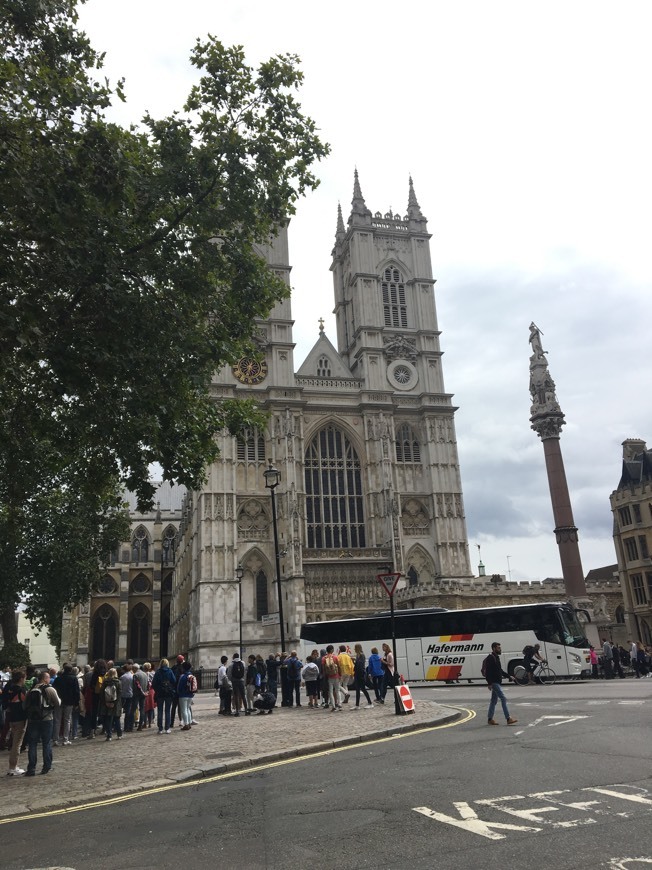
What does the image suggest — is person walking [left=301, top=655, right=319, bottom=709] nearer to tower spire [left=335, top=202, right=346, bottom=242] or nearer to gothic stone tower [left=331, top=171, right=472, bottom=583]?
gothic stone tower [left=331, top=171, right=472, bottom=583]

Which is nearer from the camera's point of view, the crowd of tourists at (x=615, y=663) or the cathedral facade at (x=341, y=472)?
the crowd of tourists at (x=615, y=663)

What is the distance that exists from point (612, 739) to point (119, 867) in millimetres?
7804

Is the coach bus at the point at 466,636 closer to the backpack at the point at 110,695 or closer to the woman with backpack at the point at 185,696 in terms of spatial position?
the woman with backpack at the point at 185,696

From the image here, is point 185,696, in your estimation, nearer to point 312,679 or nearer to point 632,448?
point 312,679

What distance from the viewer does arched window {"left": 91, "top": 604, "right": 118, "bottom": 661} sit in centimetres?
6138

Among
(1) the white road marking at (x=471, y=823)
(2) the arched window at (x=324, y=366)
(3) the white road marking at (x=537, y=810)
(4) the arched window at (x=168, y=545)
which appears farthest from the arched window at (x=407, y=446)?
(1) the white road marking at (x=471, y=823)

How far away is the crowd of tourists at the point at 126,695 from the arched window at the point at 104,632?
4396cm

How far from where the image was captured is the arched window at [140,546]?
2650 inches

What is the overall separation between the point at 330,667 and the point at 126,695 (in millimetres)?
5109

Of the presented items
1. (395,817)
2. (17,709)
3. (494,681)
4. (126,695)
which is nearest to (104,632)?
(126,695)

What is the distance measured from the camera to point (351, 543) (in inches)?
1908

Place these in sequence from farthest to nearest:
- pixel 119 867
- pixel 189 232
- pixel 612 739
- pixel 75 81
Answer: pixel 189 232 < pixel 75 81 < pixel 612 739 < pixel 119 867

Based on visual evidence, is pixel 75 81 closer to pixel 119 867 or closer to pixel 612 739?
pixel 119 867

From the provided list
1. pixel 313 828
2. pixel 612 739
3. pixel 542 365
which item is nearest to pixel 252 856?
pixel 313 828
